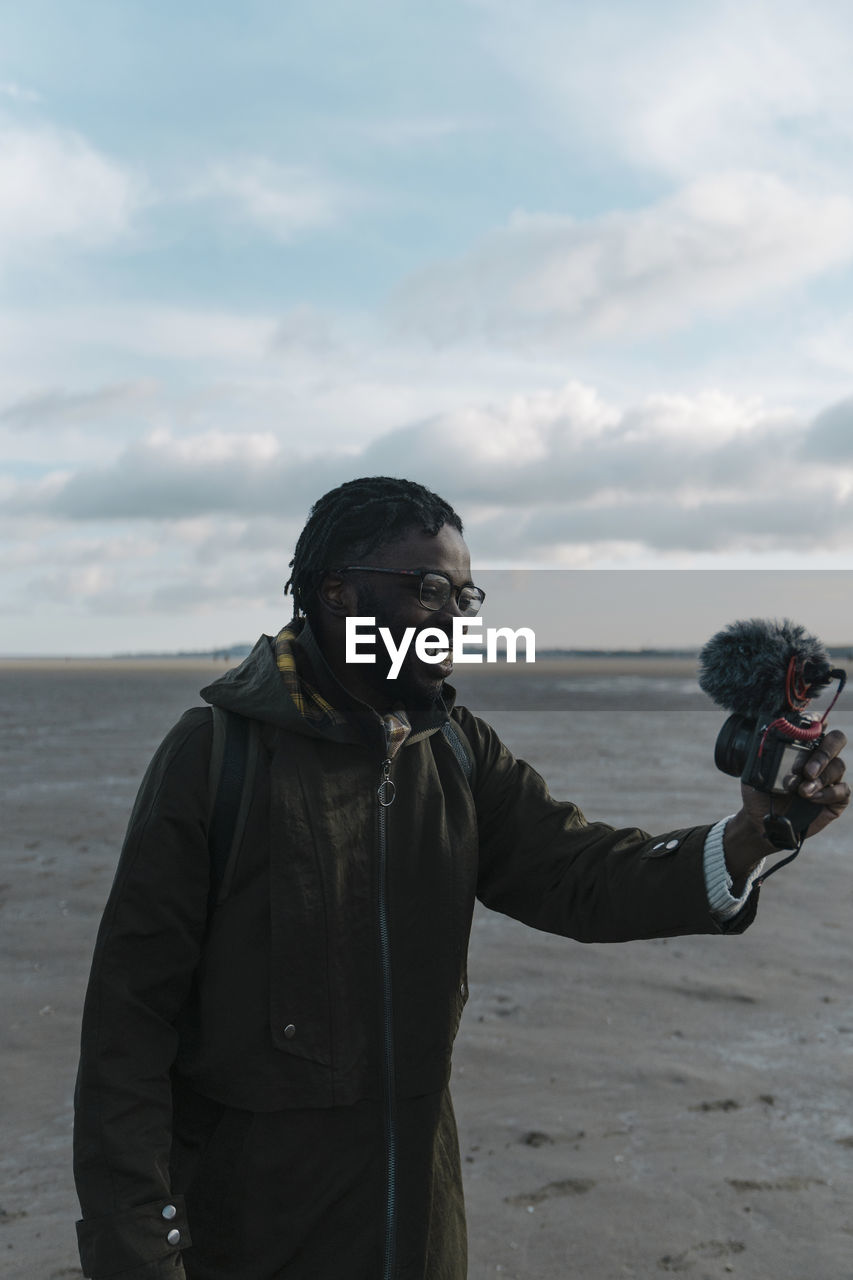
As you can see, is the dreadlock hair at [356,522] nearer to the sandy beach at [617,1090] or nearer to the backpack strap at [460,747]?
the backpack strap at [460,747]

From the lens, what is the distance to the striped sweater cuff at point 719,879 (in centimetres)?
241

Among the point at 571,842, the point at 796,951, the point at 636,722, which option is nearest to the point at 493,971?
the point at 796,951

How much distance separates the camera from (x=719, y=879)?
2.41 meters

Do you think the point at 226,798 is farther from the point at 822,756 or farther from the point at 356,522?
the point at 822,756

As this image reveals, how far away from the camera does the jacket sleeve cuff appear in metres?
1.97

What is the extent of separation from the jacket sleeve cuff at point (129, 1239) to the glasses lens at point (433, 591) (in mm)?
1278

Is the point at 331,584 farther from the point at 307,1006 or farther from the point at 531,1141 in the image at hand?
the point at 531,1141

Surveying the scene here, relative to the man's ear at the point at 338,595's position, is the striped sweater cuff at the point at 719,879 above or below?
below

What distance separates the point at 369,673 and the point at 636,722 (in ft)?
102

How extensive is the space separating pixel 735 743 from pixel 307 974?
97 cm

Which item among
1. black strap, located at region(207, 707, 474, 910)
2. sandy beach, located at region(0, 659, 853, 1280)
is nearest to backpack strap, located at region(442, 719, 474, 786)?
black strap, located at region(207, 707, 474, 910)

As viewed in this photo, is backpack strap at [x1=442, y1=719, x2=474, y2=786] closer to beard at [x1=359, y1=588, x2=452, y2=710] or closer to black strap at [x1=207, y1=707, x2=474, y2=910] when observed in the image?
beard at [x1=359, y1=588, x2=452, y2=710]

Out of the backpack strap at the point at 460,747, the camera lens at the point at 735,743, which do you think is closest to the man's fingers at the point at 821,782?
the camera lens at the point at 735,743

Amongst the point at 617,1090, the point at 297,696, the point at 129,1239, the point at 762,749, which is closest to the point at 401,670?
the point at 297,696
